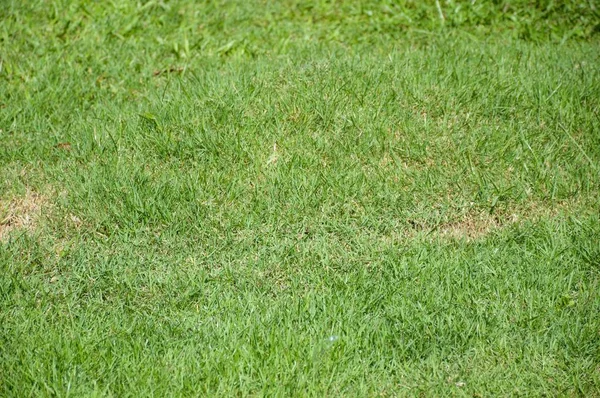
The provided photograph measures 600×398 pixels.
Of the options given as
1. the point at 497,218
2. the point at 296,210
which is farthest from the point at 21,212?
the point at 497,218

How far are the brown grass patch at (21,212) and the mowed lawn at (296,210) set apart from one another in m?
0.02

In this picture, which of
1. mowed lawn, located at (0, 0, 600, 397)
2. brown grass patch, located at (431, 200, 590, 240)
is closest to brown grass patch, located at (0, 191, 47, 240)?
mowed lawn, located at (0, 0, 600, 397)

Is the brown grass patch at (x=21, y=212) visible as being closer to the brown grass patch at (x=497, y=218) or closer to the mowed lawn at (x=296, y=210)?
the mowed lawn at (x=296, y=210)

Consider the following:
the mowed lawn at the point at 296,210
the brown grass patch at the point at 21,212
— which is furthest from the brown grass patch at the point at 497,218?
Result: the brown grass patch at the point at 21,212

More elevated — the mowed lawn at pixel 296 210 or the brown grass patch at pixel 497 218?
the mowed lawn at pixel 296 210

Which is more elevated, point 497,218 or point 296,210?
point 296,210

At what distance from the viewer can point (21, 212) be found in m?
4.61

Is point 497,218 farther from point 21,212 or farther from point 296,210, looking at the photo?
point 21,212

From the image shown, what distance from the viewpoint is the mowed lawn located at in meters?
3.64

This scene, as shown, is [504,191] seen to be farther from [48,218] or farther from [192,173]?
[48,218]

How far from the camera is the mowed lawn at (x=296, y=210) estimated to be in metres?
3.64

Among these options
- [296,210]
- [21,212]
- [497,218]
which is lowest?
[497,218]

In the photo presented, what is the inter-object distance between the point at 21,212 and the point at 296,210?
5.35ft

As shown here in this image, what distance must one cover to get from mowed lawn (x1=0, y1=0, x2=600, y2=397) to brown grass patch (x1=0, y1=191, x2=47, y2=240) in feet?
0.06
